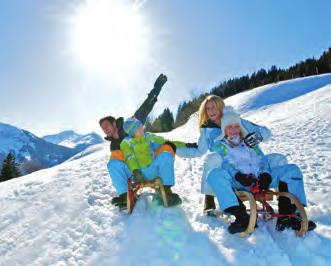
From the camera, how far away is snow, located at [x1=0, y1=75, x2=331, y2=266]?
3076 millimetres

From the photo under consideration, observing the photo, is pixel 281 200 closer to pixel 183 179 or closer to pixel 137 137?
pixel 137 137

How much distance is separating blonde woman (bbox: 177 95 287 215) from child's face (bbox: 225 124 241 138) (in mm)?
135

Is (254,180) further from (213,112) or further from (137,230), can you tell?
(137,230)

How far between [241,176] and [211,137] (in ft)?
3.44

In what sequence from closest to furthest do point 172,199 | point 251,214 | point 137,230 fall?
point 251,214 < point 137,230 < point 172,199

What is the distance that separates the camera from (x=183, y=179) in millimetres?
6754

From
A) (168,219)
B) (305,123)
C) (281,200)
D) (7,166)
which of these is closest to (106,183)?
(168,219)

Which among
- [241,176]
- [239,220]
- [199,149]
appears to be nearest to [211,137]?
[199,149]

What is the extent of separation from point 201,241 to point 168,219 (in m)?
0.75

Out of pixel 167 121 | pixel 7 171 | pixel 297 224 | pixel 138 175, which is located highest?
pixel 167 121

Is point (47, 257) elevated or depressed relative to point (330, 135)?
depressed

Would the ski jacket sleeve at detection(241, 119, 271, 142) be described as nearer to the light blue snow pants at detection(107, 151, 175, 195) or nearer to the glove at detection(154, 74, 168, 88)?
the light blue snow pants at detection(107, 151, 175, 195)

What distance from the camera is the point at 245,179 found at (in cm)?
349

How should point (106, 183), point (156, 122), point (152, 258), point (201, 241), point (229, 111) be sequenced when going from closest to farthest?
point (152, 258) < point (201, 241) < point (229, 111) < point (106, 183) < point (156, 122)
